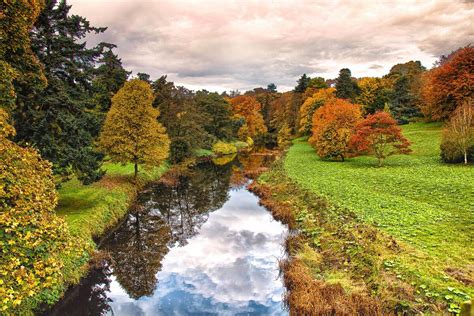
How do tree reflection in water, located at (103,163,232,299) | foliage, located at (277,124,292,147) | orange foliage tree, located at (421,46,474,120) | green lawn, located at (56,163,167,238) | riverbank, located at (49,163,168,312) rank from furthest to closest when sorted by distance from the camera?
foliage, located at (277,124,292,147), orange foliage tree, located at (421,46,474,120), green lawn, located at (56,163,167,238), tree reflection in water, located at (103,163,232,299), riverbank, located at (49,163,168,312)

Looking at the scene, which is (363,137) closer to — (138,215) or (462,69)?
(462,69)

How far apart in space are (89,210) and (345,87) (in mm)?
62827

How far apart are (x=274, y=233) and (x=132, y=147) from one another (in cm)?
1678

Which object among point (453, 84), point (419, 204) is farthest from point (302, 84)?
point (419, 204)

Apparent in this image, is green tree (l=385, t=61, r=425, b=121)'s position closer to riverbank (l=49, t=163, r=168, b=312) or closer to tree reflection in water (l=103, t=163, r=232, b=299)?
tree reflection in water (l=103, t=163, r=232, b=299)

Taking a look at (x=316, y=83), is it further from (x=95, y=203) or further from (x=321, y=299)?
(x=321, y=299)

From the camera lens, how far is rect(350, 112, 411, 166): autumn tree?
33.8 meters

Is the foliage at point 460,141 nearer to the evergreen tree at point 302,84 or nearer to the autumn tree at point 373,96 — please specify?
the autumn tree at point 373,96

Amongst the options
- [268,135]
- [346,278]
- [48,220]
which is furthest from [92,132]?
[268,135]

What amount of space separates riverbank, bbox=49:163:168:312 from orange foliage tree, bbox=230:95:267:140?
2413 inches

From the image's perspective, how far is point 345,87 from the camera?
7006 cm

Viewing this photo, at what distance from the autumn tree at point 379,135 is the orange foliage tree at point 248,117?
2253 inches

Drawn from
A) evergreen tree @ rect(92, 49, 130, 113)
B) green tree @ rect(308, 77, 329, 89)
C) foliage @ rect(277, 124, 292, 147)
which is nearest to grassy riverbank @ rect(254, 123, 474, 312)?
evergreen tree @ rect(92, 49, 130, 113)

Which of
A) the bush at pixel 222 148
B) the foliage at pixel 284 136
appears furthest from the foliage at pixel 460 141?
the foliage at pixel 284 136
